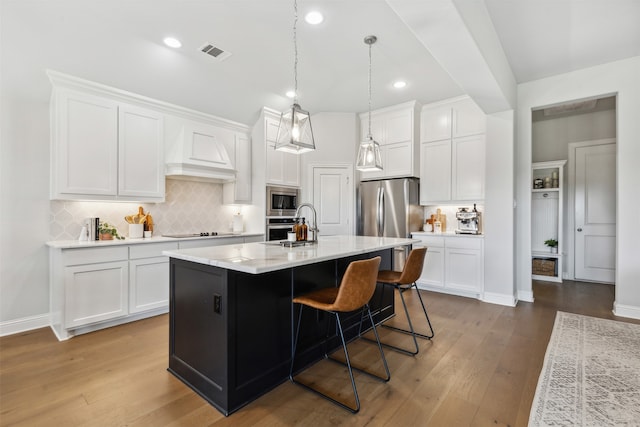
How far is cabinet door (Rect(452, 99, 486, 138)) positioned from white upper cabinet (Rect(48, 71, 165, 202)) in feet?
13.2

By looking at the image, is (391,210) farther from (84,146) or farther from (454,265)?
(84,146)

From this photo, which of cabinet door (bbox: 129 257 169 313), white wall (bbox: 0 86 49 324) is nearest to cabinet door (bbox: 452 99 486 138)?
cabinet door (bbox: 129 257 169 313)

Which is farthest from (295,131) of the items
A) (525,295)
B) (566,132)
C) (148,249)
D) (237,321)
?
(566,132)

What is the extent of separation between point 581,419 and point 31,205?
15.7 ft

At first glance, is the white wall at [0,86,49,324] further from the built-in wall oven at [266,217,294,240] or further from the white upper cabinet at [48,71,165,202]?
the built-in wall oven at [266,217,294,240]

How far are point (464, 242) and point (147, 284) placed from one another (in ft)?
13.2

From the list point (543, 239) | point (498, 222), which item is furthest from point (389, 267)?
point (543, 239)

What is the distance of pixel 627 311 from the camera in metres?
3.44

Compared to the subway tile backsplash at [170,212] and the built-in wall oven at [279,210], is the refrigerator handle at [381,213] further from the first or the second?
the subway tile backsplash at [170,212]

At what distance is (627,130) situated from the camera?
344 centimetres

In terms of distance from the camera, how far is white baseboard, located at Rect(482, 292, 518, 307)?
3.85 meters

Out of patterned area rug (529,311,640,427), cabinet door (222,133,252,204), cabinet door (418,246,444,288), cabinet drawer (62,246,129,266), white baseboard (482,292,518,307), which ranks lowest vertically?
patterned area rug (529,311,640,427)

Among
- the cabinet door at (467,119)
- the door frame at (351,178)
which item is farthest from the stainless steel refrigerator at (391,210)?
the cabinet door at (467,119)

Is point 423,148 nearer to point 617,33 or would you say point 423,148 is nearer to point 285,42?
point 617,33
